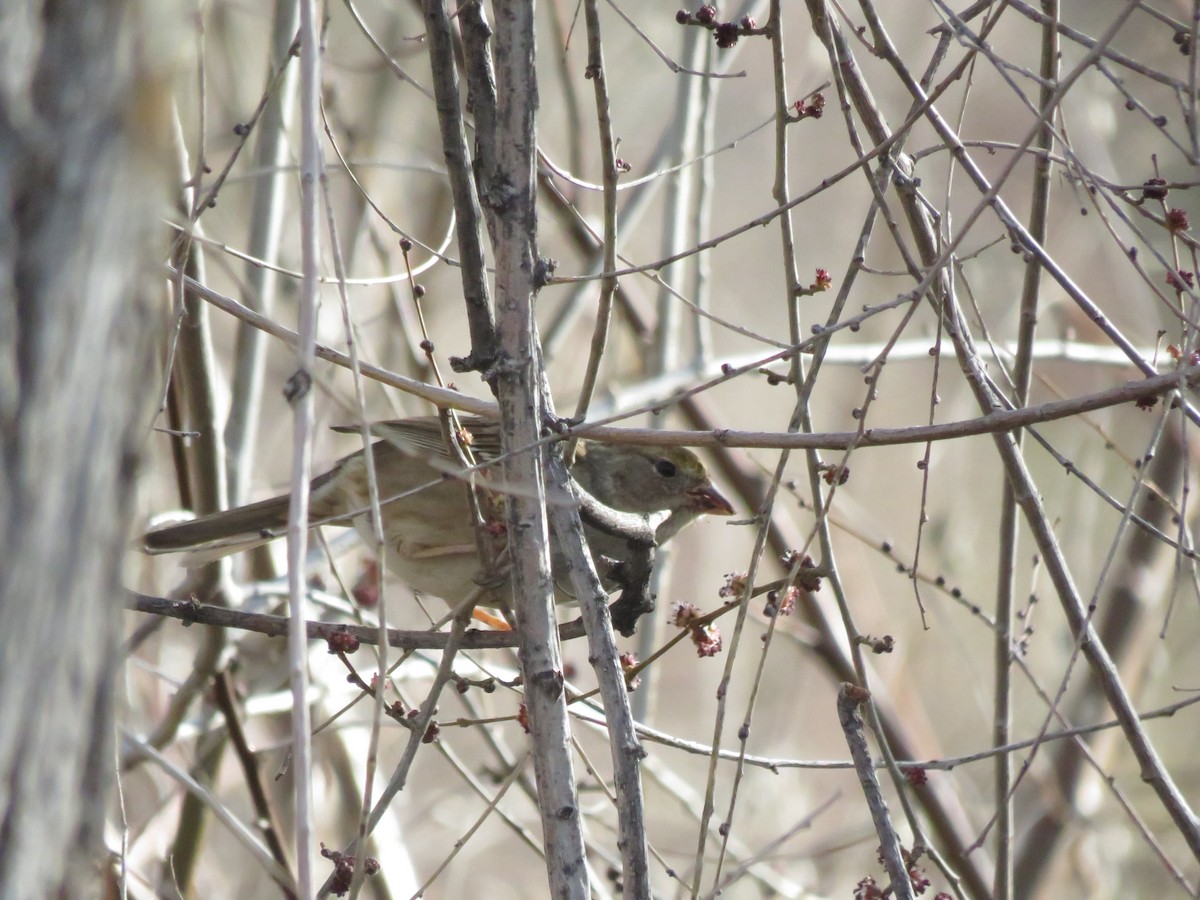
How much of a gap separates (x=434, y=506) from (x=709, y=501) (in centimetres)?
108

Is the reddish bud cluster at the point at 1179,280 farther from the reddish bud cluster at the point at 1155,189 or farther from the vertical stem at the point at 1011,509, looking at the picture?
the vertical stem at the point at 1011,509

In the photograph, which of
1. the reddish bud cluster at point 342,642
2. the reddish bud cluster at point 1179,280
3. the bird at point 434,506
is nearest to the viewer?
the reddish bud cluster at point 1179,280

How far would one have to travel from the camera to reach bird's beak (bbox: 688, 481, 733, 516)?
491 cm

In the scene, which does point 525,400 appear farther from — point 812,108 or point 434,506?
point 434,506

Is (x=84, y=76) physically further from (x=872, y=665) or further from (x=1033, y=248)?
(x=872, y=665)

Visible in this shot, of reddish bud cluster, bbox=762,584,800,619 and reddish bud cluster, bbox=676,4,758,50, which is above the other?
reddish bud cluster, bbox=676,4,758,50

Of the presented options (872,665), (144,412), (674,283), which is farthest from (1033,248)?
(872,665)

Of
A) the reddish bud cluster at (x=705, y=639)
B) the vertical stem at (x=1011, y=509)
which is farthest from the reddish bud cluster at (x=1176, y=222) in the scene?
the reddish bud cluster at (x=705, y=639)

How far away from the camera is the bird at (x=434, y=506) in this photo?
4242 mm

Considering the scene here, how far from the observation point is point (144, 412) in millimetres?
1501

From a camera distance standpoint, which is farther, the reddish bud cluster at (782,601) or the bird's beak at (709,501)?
the bird's beak at (709,501)

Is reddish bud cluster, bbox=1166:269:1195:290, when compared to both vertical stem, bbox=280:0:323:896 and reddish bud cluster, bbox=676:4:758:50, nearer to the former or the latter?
reddish bud cluster, bbox=676:4:758:50

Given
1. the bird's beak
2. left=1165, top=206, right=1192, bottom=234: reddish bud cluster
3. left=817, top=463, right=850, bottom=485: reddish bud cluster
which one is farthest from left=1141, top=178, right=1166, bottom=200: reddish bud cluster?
the bird's beak

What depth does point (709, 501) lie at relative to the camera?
493 cm
